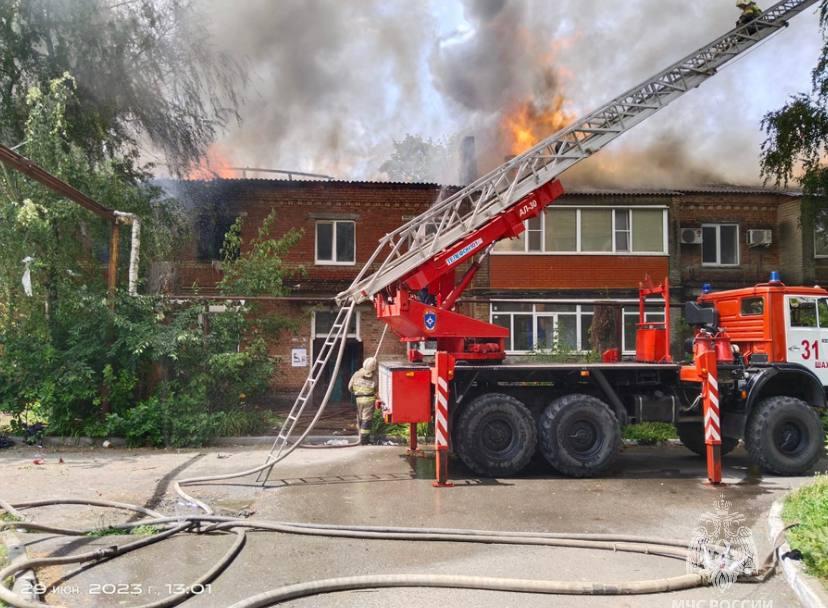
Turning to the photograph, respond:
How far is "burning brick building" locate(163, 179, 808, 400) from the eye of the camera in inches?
686

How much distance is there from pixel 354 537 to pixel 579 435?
4028mm

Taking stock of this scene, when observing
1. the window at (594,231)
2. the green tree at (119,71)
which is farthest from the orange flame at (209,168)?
the window at (594,231)

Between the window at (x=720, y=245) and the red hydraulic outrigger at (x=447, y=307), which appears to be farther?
the window at (x=720, y=245)

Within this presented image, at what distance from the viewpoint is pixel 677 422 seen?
9.37 metres

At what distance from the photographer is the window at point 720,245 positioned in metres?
19.0

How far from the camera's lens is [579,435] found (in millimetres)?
8828

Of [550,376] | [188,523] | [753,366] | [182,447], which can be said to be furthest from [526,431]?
[182,447]

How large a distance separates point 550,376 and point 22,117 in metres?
11.6

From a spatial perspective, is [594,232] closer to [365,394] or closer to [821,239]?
[821,239]

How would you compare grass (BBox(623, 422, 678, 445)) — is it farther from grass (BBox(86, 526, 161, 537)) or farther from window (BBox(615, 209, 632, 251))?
grass (BBox(86, 526, 161, 537))

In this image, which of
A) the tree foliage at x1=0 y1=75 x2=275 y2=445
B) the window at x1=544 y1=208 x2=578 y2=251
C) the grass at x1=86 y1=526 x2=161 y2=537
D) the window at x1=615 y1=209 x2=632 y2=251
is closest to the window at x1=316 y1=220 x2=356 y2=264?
the window at x1=544 y1=208 x2=578 y2=251

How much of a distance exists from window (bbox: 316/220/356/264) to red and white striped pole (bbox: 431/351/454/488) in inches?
395

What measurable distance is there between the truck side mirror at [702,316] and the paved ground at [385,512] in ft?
7.14

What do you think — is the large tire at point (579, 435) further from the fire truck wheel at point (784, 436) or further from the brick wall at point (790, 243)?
the brick wall at point (790, 243)
